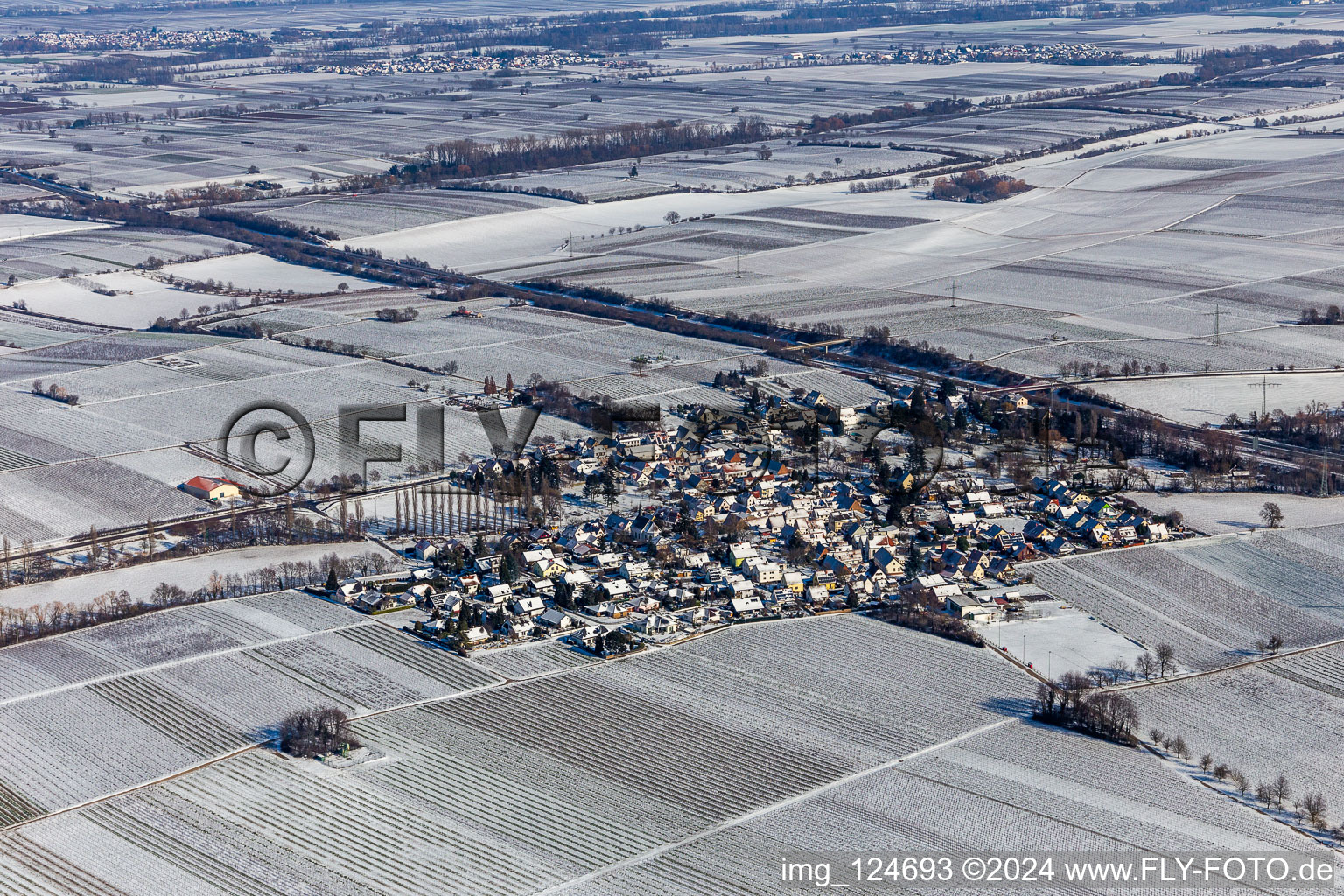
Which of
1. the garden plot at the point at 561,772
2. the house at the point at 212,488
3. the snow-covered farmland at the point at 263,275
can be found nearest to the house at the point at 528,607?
the garden plot at the point at 561,772

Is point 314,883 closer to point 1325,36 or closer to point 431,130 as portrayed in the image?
point 431,130

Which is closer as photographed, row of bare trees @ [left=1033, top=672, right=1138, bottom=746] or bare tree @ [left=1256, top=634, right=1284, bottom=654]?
row of bare trees @ [left=1033, top=672, right=1138, bottom=746]

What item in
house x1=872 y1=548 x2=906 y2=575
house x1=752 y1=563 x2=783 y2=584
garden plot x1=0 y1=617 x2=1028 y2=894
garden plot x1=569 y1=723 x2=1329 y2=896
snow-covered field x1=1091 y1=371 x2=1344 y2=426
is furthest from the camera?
snow-covered field x1=1091 y1=371 x2=1344 y2=426

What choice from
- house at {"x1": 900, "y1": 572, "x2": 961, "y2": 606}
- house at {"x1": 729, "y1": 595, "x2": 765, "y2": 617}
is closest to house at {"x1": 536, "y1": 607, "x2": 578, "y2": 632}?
house at {"x1": 729, "y1": 595, "x2": 765, "y2": 617}

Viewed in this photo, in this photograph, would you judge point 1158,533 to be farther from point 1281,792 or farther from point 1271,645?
point 1281,792

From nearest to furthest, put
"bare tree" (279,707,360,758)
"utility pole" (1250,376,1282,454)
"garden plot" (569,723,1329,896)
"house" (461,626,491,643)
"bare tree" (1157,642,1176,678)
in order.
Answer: "garden plot" (569,723,1329,896) < "bare tree" (279,707,360,758) < "bare tree" (1157,642,1176,678) < "house" (461,626,491,643) < "utility pole" (1250,376,1282,454)

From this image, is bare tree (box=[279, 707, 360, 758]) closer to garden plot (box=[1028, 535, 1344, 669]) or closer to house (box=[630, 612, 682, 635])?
house (box=[630, 612, 682, 635])

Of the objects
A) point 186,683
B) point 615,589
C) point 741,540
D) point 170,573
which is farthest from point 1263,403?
point 186,683

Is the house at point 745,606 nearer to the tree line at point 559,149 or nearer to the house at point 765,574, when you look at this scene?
the house at point 765,574

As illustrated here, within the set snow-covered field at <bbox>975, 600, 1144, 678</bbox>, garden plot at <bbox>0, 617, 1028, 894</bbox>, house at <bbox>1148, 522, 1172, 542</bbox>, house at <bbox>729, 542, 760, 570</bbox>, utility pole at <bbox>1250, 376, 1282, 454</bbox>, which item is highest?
utility pole at <bbox>1250, 376, 1282, 454</bbox>

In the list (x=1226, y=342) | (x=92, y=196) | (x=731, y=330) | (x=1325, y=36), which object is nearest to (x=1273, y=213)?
(x=1226, y=342)
